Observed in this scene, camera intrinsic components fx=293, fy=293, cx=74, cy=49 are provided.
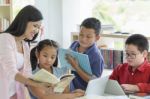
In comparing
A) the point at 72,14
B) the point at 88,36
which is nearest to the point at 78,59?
the point at 88,36

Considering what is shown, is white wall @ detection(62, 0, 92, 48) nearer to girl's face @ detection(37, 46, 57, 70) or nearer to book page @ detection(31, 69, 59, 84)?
girl's face @ detection(37, 46, 57, 70)

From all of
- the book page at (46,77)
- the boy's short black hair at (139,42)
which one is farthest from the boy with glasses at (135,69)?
the book page at (46,77)

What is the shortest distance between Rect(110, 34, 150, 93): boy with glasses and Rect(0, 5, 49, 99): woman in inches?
20.7

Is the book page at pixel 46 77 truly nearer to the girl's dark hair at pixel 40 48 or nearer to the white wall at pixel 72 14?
the girl's dark hair at pixel 40 48

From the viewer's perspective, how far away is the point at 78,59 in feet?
6.73

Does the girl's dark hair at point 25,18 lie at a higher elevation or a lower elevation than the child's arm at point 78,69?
higher

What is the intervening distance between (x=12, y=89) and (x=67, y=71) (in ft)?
1.36

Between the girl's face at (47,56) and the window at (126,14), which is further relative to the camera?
the window at (126,14)

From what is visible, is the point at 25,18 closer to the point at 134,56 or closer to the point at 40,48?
the point at 40,48

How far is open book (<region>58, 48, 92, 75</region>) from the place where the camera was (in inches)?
77.7

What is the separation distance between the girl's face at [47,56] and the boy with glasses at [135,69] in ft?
1.57

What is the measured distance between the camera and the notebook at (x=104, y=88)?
1745mm

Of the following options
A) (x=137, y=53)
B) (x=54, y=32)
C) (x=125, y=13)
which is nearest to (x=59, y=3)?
(x=54, y=32)

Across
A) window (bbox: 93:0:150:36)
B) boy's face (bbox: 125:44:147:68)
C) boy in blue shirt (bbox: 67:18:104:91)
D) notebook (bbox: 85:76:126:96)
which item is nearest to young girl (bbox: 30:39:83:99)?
boy in blue shirt (bbox: 67:18:104:91)
